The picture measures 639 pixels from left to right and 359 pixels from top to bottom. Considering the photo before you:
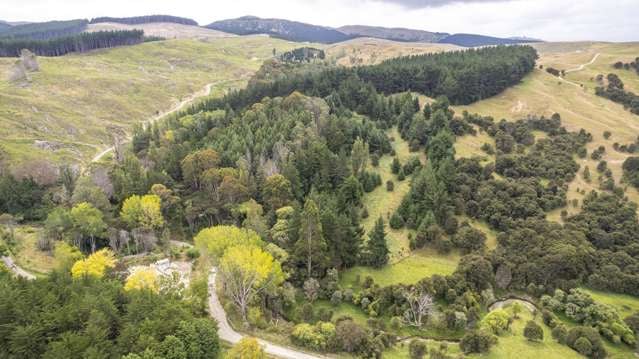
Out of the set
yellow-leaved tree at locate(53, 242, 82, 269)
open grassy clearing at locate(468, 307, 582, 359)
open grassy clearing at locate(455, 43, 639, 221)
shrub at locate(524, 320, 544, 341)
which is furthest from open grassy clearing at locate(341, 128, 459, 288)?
yellow-leaved tree at locate(53, 242, 82, 269)

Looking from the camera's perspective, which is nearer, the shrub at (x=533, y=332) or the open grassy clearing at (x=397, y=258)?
the shrub at (x=533, y=332)

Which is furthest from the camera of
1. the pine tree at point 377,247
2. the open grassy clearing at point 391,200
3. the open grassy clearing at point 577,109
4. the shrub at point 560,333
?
the open grassy clearing at point 577,109

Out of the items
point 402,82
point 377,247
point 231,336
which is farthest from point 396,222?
point 402,82

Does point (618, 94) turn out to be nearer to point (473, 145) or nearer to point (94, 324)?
point (473, 145)

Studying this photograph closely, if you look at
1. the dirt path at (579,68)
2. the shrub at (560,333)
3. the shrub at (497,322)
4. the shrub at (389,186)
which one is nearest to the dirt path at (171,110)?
the shrub at (389,186)

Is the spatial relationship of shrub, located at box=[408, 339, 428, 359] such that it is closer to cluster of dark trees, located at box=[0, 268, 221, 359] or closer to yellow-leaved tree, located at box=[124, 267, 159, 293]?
cluster of dark trees, located at box=[0, 268, 221, 359]

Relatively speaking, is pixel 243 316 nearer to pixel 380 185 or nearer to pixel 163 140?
pixel 380 185

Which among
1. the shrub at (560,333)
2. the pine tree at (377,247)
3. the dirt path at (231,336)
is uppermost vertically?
the pine tree at (377,247)

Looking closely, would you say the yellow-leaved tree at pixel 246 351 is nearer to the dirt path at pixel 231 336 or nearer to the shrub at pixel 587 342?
the dirt path at pixel 231 336

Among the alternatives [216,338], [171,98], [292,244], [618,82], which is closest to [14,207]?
[292,244]
